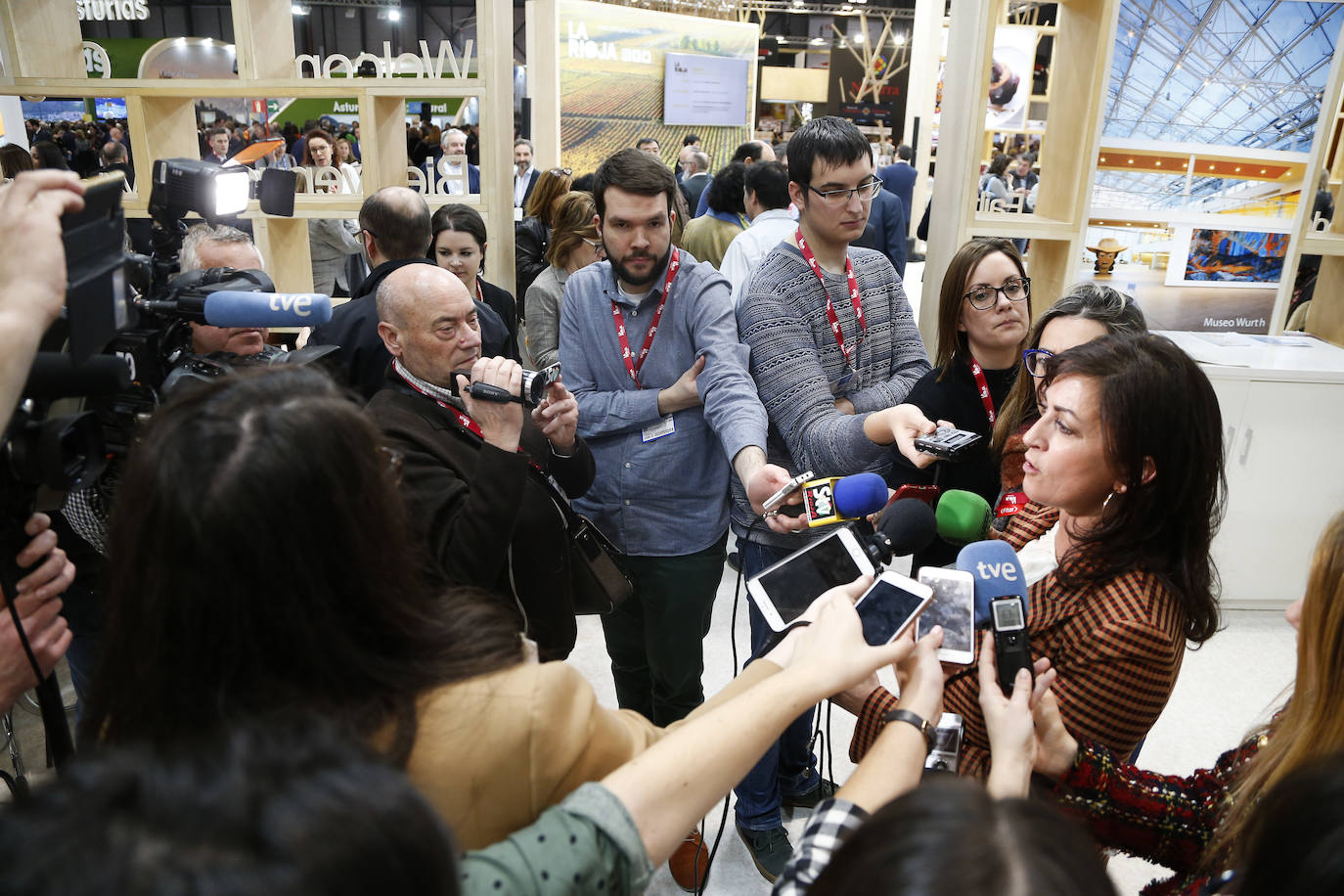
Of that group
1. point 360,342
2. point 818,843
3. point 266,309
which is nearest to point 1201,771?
point 818,843

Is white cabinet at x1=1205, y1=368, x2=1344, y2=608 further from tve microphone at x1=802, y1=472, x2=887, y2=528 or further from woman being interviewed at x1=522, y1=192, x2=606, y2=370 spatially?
woman being interviewed at x1=522, y1=192, x2=606, y2=370

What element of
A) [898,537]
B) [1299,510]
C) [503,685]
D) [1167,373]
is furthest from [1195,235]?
[503,685]

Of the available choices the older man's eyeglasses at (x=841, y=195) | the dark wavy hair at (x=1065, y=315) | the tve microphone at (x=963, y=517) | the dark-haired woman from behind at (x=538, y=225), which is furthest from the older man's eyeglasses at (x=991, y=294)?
the dark-haired woman from behind at (x=538, y=225)

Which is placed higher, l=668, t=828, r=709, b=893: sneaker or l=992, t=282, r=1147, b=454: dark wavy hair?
l=992, t=282, r=1147, b=454: dark wavy hair

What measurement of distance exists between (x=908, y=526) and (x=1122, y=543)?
0.33 metres

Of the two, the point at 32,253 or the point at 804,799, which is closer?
the point at 32,253

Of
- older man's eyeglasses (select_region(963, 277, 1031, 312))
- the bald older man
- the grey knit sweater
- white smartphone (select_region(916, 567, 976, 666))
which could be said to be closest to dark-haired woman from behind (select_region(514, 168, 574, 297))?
the grey knit sweater

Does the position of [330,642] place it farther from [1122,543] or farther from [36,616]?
[1122,543]

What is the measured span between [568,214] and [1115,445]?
3083mm

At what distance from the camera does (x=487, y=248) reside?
3666mm

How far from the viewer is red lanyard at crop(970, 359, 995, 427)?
2.16 meters

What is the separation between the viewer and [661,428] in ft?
7.41

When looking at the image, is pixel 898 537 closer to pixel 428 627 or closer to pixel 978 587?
pixel 978 587

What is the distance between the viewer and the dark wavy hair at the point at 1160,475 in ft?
4.53
